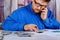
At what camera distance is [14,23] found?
1100 mm

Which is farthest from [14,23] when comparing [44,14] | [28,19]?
[44,14]

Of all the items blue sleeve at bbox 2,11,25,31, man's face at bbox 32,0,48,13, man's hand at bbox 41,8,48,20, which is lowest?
blue sleeve at bbox 2,11,25,31

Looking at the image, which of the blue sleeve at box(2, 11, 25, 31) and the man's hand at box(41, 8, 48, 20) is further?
the man's hand at box(41, 8, 48, 20)

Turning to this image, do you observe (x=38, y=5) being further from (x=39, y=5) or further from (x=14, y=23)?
(x=14, y=23)

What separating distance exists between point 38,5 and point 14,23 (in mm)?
201

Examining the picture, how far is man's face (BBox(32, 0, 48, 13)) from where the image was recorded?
1.11m

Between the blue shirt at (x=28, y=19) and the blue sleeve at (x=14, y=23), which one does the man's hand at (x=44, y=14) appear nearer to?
the blue shirt at (x=28, y=19)

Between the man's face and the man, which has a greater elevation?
the man's face

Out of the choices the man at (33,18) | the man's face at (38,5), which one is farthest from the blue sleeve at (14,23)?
the man's face at (38,5)

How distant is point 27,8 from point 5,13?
15.0 inches

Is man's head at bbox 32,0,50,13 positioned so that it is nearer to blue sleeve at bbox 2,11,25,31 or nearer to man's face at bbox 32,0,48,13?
man's face at bbox 32,0,48,13

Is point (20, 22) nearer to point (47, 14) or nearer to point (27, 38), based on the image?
point (47, 14)

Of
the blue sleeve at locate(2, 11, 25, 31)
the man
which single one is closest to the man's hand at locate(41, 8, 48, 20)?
the man

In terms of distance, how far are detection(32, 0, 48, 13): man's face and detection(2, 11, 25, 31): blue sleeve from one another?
0.39 ft
